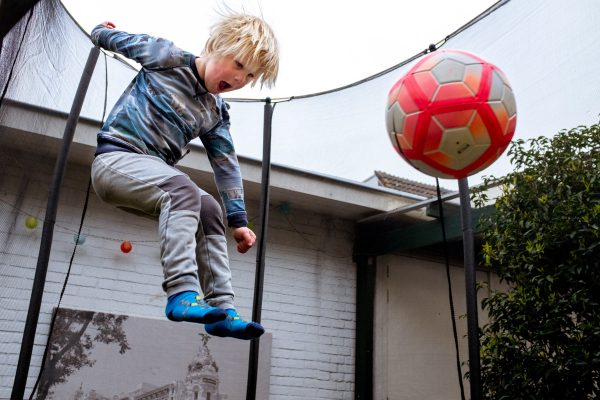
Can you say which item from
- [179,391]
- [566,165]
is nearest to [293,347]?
[179,391]

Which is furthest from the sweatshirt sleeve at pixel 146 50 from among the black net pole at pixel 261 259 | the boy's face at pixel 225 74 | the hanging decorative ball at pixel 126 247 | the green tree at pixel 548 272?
the hanging decorative ball at pixel 126 247

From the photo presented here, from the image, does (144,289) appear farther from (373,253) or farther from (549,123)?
(549,123)

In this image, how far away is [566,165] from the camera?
2.62 m

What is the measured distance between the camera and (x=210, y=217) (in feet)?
4.33

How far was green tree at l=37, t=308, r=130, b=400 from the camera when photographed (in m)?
3.12

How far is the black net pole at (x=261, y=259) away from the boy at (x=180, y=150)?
1.29m

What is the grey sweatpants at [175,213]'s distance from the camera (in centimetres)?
115

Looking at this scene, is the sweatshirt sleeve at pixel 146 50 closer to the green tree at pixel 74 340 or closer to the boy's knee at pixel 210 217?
the boy's knee at pixel 210 217

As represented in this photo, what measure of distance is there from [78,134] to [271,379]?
1.86 meters

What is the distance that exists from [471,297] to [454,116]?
45.5 inches

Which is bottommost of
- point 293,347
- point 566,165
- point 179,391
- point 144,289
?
point 179,391

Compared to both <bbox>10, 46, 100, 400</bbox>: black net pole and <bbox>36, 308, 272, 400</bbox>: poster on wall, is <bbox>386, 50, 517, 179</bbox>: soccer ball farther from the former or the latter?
<bbox>36, 308, 272, 400</bbox>: poster on wall

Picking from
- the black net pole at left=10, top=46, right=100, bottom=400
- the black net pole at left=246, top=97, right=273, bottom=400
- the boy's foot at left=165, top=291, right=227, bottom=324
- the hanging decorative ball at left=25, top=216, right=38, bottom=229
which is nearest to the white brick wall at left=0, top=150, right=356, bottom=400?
the hanging decorative ball at left=25, top=216, right=38, bottom=229

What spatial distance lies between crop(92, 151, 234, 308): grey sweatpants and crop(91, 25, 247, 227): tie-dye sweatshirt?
7 centimetres
